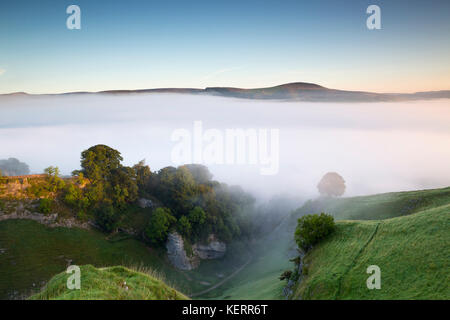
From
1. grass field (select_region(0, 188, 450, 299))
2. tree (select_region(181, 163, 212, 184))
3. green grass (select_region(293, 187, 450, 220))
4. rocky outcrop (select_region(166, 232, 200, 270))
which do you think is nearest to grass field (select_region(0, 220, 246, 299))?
grass field (select_region(0, 188, 450, 299))

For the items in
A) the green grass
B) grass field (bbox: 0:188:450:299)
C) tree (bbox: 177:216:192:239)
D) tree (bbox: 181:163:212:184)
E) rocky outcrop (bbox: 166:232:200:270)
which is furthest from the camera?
tree (bbox: 181:163:212:184)

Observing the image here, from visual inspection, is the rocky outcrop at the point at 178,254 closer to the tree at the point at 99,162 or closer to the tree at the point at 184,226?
the tree at the point at 184,226

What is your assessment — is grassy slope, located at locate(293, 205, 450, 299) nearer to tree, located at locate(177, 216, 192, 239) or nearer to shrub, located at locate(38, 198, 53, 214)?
tree, located at locate(177, 216, 192, 239)

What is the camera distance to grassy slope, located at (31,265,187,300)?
12.7 m

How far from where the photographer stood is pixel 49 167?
2112 inches

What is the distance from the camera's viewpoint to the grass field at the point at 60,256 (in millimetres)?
40963

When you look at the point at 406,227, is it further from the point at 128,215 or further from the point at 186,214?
the point at 128,215

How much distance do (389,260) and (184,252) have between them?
144 feet

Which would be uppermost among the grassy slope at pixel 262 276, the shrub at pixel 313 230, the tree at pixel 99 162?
the tree at pixel 99 162

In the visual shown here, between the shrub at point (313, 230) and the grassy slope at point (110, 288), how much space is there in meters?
24.0

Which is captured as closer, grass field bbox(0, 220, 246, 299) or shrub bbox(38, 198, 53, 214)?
grass field bbox(0, 220, 246, 299)

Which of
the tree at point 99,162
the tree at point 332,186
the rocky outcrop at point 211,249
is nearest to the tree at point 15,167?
the tree at point 99,162
